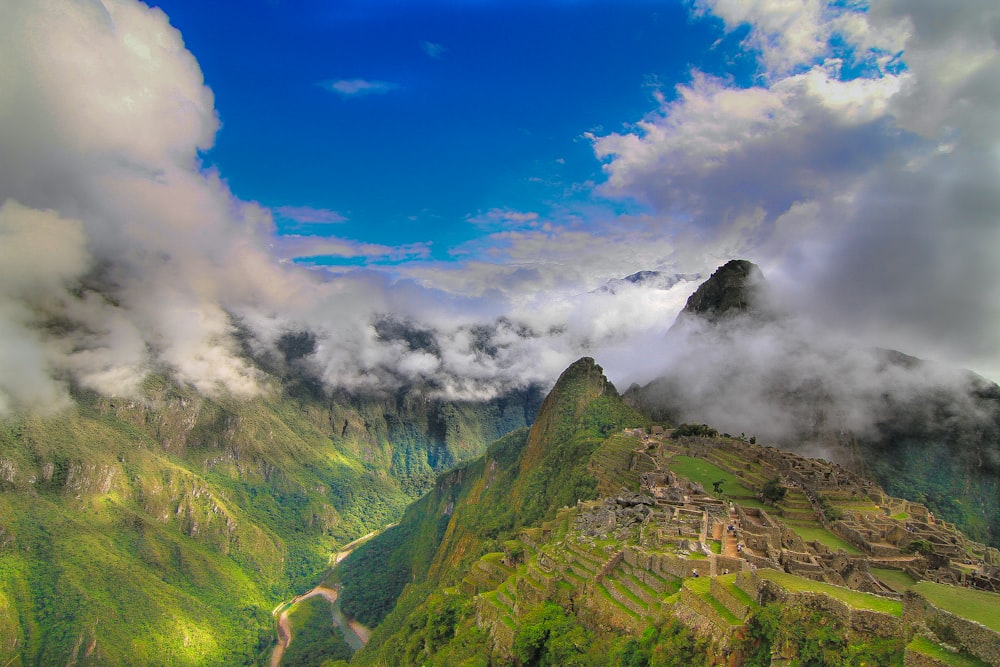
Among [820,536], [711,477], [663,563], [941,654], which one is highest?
[941,654]

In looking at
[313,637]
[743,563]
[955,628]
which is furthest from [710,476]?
[313,637]

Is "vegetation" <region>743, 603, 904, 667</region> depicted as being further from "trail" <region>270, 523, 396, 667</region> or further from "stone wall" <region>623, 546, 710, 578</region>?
"trail" <region>270, 523, 396, 667</region>

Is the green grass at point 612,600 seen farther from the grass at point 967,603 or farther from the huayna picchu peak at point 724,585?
the grass at point 967,603

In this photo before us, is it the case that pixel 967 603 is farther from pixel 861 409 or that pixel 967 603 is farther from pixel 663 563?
pixel 861 409

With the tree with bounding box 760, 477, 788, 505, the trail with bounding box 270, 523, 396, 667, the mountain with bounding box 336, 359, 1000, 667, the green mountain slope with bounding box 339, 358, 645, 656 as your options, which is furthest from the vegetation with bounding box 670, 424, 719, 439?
the trail with bounding box 270, 523, 396, 667

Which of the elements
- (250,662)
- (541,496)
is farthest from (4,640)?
(541,496)


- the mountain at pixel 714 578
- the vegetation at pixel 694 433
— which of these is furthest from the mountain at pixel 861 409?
the mountain at pixel 714 578
